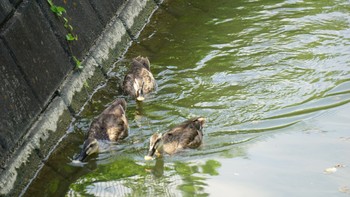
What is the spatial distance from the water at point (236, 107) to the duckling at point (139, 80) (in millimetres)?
116

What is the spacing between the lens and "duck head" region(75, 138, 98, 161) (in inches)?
386

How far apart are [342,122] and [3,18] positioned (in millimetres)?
3741

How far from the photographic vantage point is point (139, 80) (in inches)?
440

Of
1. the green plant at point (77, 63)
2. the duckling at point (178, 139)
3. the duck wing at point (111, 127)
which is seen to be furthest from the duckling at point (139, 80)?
the duckling at point (178, 139)

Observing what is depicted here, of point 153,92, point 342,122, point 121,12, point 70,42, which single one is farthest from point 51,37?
point 342,122

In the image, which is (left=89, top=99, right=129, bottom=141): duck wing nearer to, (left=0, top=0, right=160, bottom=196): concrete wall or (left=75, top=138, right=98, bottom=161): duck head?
(left=75, top=138, right=98, bottom=161): duck head

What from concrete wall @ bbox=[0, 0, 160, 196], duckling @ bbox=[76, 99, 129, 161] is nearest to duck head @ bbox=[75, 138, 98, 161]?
duckling @ bbox=[76, 99, 129, 161]

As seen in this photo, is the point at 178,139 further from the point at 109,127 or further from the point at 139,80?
the point at 139,80

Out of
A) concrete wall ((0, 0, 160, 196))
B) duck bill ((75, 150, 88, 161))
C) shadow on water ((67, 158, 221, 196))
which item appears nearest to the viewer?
shadow on water ((67, 158, 221, 196))

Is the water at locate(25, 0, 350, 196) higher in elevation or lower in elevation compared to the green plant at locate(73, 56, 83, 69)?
lower

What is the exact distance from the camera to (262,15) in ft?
44.1

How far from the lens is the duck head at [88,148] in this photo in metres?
9.81

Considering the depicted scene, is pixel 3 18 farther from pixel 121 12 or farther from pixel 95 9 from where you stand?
pixel 121 12

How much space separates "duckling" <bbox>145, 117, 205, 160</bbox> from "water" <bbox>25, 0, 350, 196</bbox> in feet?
0.35
